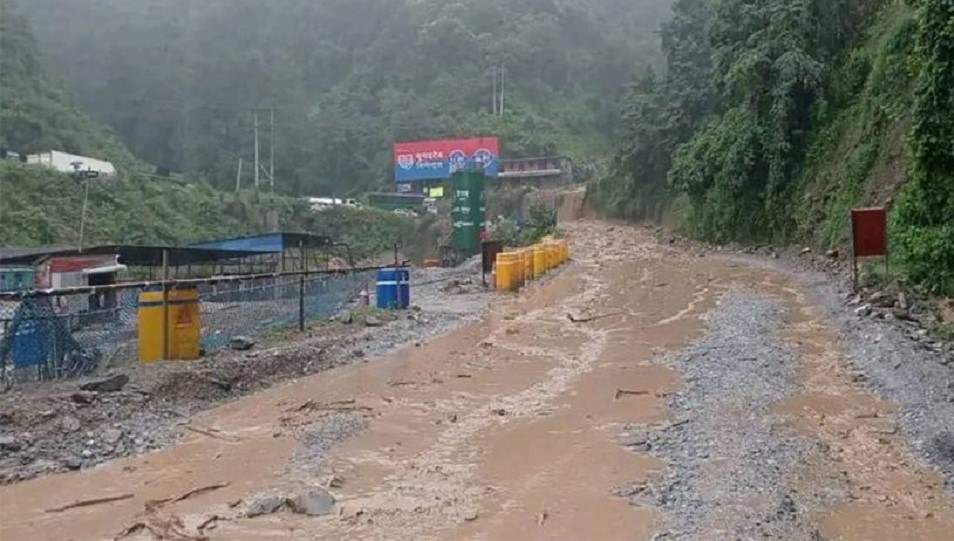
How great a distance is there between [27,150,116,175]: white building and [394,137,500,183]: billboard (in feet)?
68.6

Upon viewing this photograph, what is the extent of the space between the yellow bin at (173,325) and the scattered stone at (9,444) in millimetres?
3969

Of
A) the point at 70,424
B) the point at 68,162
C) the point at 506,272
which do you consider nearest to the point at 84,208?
the point at 68,162

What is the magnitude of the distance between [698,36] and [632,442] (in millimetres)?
55364

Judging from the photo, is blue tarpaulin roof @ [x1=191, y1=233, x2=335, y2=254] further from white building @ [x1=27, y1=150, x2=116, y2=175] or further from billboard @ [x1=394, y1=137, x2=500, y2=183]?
billboard @ [x1=394, y1=137, x2=500, y2=183]

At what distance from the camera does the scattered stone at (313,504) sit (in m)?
7.01

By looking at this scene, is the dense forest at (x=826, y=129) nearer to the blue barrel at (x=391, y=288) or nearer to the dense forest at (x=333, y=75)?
the blue barrel at (x=391, y=288)

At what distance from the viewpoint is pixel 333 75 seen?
99.9 m

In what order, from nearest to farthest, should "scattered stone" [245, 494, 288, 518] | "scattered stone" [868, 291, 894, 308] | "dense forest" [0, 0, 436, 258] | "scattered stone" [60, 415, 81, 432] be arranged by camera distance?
1. "scattered stone" [245, 494, 288, 518]
2. "scattered stone" [60, 415, 81, 432]
3. "scattered stone" [868, 291, 894, 308]
4. "dense forest" [0, 0, 436, 258]

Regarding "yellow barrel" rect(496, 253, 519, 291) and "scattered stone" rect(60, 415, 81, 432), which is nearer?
"scattered stone" rect(60, 415, 81, 432)

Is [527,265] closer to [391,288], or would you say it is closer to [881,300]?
[391,288]

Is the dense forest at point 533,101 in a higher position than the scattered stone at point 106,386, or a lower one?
higher

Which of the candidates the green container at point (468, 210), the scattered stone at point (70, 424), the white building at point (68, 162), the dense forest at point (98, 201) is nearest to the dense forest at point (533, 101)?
the dense forest at point (98, 201)

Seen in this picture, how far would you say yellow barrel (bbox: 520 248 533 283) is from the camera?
1137 inches

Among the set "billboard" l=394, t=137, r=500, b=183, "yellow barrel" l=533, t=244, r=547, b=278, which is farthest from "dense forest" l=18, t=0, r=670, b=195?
"yellow barrel" l=533, t=244, r=547, b=278
